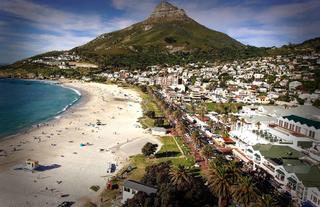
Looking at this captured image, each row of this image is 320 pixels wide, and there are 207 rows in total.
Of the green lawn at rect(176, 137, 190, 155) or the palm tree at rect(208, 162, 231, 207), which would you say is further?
the green lawn at rect(176, 137, 190, 155)

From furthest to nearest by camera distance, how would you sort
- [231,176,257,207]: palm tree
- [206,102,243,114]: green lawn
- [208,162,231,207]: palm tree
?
[206,102,243,114]: green lawn, [208,162,231,207]: palm tree, [231,176,257,207]: palm tree

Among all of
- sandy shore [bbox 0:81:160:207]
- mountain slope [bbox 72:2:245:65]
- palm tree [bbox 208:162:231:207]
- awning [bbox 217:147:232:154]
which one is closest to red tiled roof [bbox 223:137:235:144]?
awning [bbox 217:147:232:154]

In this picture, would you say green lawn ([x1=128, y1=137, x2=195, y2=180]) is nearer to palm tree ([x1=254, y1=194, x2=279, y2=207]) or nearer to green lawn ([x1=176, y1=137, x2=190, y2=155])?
green lawn ([x1=176, y1=137, x2=190, y2=155])

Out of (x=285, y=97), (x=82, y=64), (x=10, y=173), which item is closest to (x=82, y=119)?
(x=10, y=173)

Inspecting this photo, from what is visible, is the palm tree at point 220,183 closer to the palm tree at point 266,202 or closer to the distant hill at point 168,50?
the palm tree at point 266,202

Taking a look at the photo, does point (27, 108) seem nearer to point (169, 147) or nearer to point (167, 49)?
point (169, 147)

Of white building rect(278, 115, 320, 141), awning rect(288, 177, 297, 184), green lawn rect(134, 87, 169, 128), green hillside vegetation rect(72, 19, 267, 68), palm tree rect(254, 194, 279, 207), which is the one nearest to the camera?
palm tree rect(254, 194, 279, 207)

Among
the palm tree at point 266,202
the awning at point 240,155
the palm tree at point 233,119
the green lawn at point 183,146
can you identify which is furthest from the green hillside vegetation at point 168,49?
the palm tree at point 266,202
